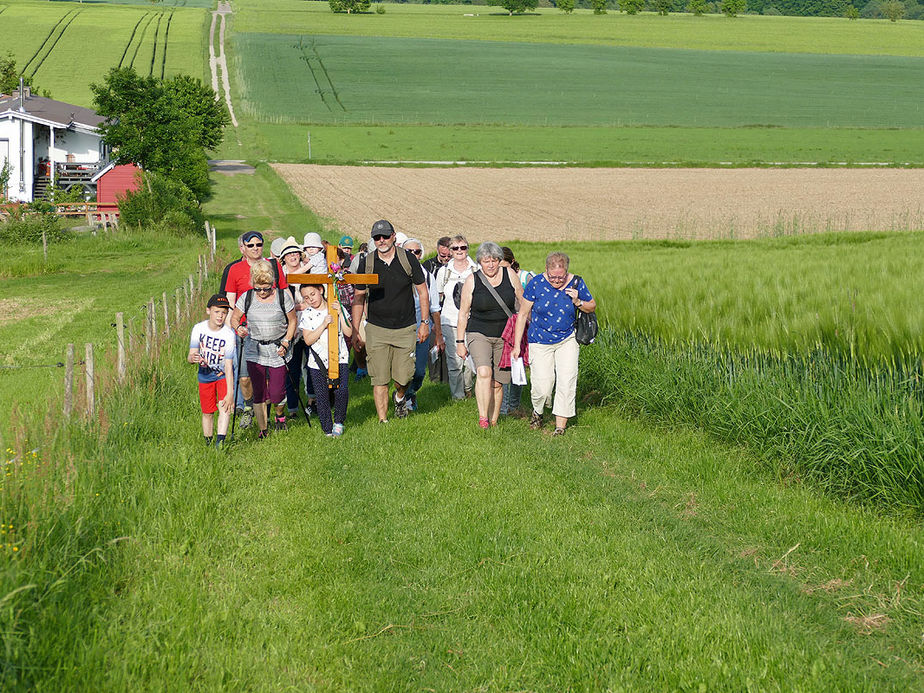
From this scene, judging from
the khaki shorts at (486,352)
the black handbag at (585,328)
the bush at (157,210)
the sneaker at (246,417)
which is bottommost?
the sneaker at (246,417)

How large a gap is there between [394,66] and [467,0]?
350ft

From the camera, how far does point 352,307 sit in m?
11.5

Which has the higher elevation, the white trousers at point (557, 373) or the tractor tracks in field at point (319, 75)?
the tractor tracks in field at point (319, 75)

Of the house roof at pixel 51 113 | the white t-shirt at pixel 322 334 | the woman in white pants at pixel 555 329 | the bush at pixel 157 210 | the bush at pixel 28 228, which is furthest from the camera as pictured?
the house roof at pixel 51 113

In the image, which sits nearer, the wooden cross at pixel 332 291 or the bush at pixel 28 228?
the wooden cross at pixel 332 291

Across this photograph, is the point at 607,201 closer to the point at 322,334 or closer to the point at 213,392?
the point at 322,334

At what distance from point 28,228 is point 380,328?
23.9m

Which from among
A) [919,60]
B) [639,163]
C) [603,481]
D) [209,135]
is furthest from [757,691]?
[919,60]

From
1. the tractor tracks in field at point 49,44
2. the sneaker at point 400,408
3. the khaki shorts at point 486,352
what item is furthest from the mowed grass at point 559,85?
the khaki shorts at point 486,352

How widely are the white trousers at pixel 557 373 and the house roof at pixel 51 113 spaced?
3883 cm

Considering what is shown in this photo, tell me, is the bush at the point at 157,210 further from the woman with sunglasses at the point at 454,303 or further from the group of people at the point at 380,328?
the group of people at the point at 380,328

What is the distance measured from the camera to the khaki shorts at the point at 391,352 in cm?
1128

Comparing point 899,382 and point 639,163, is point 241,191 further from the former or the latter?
point 899,382

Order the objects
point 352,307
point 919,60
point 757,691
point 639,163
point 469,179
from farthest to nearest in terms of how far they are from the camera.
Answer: point 919,60 < point 639,163 < point 469,179 < point 352,307 < point 757,691
